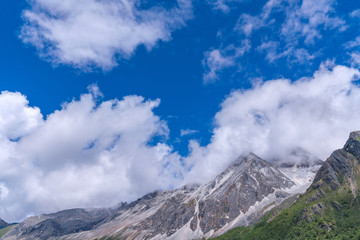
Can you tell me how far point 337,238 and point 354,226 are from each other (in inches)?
585

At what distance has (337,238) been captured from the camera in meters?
195

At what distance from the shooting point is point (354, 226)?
19850 cm
